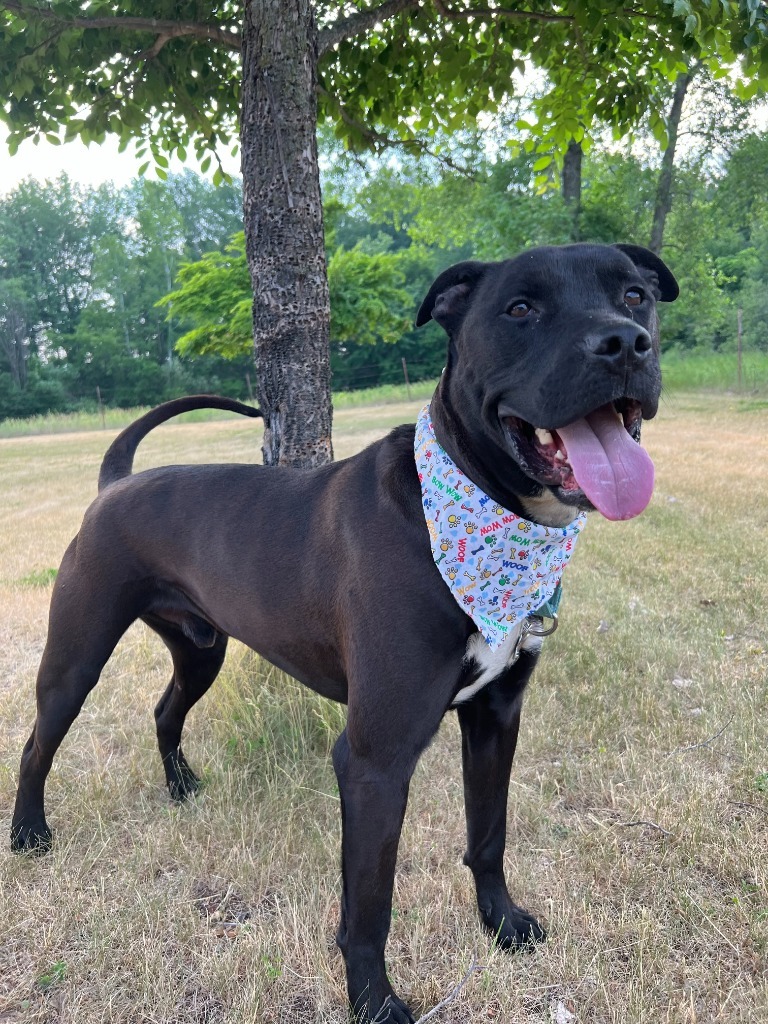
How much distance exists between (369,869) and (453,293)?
1640 mm

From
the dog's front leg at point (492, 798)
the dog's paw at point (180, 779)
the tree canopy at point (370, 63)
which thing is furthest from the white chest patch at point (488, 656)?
the tree canopy at point (370, 63)

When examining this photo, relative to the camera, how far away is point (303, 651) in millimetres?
2260

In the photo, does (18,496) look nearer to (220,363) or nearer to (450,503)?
(450,503)

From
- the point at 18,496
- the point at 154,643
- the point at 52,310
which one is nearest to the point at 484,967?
the point at 154,643

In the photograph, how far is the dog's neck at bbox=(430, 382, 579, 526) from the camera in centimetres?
196

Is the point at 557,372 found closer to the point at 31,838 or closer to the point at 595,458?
the point at 595,458

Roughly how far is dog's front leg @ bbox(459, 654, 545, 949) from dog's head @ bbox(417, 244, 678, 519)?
71 centimetres

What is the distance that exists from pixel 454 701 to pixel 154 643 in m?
3.18

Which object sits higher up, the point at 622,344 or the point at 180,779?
the point at 622,344

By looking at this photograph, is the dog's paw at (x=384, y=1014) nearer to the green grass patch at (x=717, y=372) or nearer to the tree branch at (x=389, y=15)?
the tree branch at (x=389, y=15)

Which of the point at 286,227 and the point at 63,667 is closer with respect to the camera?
the point at 63,667

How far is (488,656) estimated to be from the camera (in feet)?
6.48

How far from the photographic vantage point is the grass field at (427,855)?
2070mm

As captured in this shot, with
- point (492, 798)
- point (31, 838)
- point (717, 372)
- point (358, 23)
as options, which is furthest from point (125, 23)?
point (717, 372)
